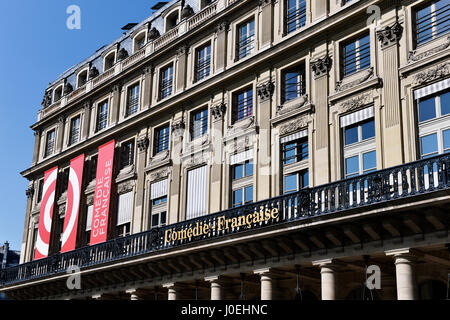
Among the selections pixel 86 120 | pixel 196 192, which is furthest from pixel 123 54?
pixel 196 192

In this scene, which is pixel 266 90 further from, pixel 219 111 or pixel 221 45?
pixel 221 45

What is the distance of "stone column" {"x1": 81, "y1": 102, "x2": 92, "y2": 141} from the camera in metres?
37.9

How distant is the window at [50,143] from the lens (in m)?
41.7

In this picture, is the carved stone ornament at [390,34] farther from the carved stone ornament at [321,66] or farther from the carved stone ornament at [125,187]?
the carved stone ornament at [125,187]

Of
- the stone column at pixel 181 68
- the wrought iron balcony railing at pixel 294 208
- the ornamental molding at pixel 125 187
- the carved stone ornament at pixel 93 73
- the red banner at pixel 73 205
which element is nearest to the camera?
the wrought iron balcony railing at pixel 294 208

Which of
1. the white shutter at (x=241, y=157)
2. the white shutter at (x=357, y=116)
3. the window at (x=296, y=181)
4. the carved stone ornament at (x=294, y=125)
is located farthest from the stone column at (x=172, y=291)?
the white shutter at (x=357, y=116)

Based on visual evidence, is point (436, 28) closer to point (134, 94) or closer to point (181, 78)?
point (181, 78)

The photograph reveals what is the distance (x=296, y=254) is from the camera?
21.8 m

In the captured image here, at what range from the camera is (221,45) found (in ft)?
97.5

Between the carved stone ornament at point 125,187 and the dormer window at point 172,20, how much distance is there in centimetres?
831

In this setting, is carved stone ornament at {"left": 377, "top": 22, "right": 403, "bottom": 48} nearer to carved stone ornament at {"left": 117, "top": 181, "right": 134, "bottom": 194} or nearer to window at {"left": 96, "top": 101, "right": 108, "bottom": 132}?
carved stone ornament at {"left": 117, "top": 181, "right": 134, "bottom": 194}

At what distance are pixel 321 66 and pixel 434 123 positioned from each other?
217 inches
